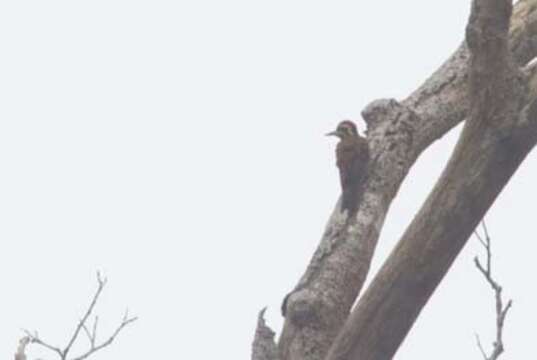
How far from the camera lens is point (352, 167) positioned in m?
5.21

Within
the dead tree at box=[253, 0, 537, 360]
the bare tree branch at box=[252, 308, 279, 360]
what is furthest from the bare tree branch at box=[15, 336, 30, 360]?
the dead tree at box=[253, 0, 537, 360]

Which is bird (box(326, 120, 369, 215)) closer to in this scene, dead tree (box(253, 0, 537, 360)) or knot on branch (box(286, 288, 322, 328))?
knot on branch (box(286, 288, 322, 328))

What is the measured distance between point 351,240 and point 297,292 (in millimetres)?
389

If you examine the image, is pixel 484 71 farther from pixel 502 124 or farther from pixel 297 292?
pixel 297 292

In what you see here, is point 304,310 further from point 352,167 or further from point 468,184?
point 468,184

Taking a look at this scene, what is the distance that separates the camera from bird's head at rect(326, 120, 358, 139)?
218 inches

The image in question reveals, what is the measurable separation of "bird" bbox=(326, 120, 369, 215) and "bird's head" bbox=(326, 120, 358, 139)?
0.11 m

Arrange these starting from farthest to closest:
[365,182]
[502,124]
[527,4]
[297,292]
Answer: [527,4]
[365,182]
[297,292]
[502,124]

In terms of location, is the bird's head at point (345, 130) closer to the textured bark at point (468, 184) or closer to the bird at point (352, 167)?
the bird at point (352, 167)

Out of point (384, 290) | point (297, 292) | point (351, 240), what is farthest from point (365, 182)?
point (384, 290)

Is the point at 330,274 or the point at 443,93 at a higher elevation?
the point at 443,93

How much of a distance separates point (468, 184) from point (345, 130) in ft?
8.09

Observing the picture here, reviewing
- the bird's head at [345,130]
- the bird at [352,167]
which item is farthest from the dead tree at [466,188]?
the bird's head at [345,130]

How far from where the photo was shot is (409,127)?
535 centimetres
